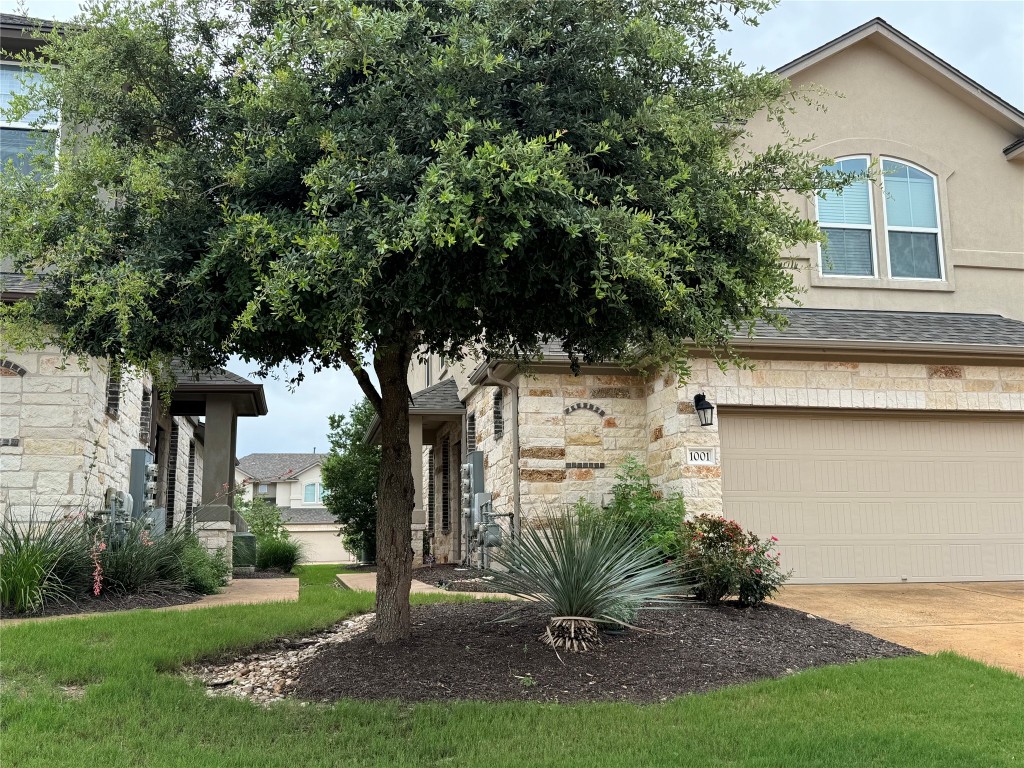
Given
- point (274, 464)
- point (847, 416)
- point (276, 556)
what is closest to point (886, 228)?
point (847, 416)

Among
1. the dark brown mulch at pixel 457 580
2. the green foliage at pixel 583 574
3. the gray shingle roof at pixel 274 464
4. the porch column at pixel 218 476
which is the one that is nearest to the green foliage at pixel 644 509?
the dark brown mulch at pixel 457 580

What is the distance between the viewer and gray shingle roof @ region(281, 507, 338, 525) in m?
48.2

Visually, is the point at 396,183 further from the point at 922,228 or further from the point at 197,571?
the point at 922,228

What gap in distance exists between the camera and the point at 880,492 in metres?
11.6

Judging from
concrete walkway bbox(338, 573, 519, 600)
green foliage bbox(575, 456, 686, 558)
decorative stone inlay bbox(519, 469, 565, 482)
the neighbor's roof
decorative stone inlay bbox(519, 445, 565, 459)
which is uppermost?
the neighbor's roof

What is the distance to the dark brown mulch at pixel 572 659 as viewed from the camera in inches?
241

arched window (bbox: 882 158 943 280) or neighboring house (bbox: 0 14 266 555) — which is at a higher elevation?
arched window (bbox: 882 158 943 280)

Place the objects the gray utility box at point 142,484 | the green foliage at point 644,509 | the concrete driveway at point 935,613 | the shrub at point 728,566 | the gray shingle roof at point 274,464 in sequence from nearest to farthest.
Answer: the concrete driveway at point 935,613 → the shrub at point 728,566 → the green foliage at point 644,509 → the gray utility box at point 142,484 → the gray shingle roof at point 274,464

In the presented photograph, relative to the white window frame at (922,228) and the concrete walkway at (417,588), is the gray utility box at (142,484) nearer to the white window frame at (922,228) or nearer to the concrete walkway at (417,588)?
the concrete walkway at (417,588)

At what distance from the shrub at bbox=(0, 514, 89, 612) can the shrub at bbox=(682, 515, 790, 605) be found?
6.37 m

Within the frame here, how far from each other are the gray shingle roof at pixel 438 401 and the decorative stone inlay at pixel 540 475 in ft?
15.1

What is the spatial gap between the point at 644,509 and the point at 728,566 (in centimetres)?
198

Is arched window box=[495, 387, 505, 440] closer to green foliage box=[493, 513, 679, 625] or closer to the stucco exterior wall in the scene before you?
the stucco exterior wall

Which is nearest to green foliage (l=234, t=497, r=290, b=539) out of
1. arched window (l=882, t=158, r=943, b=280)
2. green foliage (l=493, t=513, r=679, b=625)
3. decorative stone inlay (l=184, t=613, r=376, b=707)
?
arched window (l=882, t=158, r=943, b=280)
